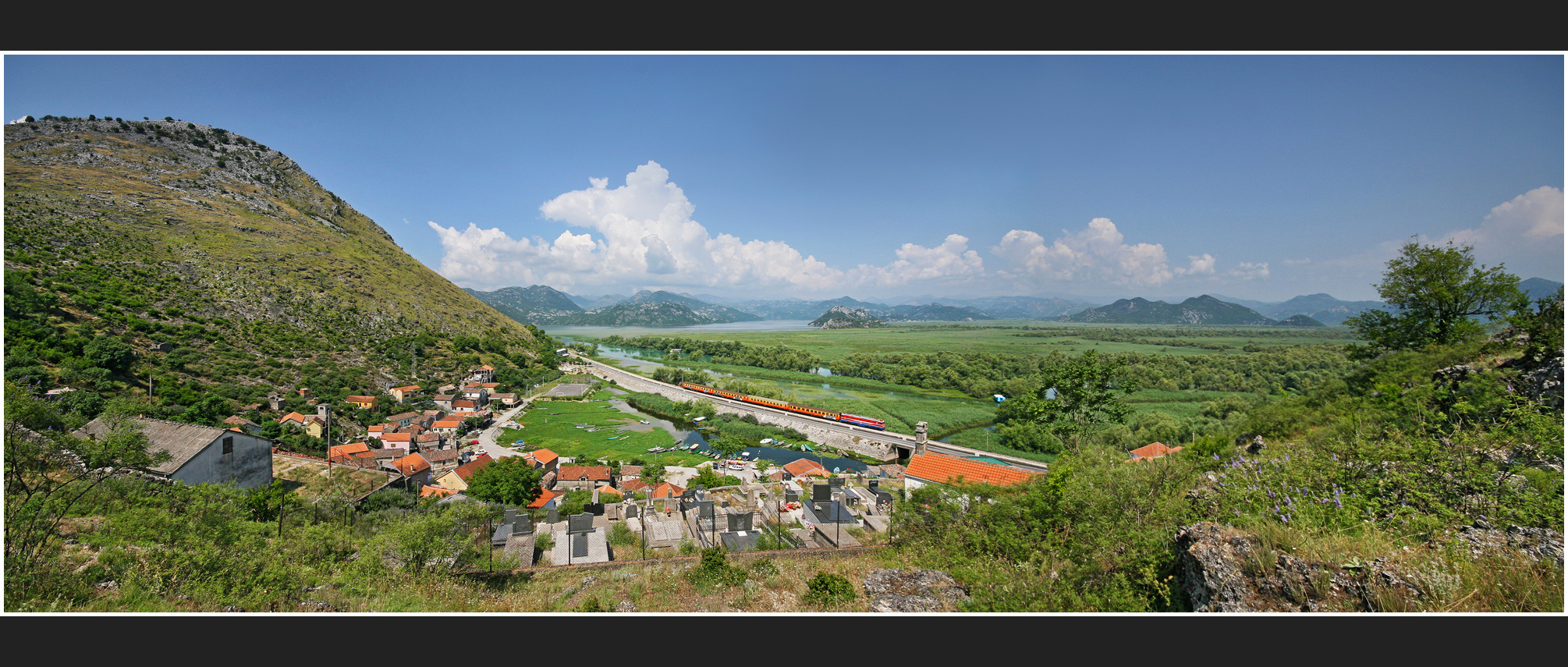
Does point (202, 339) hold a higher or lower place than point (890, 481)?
higher

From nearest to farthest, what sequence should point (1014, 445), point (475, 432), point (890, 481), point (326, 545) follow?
point (326, 545), point (890, 481), point (1014, 445), point (475, 432)

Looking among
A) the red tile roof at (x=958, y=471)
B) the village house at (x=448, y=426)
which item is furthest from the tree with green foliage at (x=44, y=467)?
the red tile roof at (x=958, y=471)

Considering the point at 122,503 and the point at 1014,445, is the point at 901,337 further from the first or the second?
the point at 122,503

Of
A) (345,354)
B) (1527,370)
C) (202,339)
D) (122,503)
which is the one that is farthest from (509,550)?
(345,354)

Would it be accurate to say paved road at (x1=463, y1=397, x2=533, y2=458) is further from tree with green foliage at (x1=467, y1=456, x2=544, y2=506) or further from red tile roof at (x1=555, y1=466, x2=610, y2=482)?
tree with green foliage at (x1=467, y1=456, x2=544, y2=506)

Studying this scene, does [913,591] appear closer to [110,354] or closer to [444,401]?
[110,354]

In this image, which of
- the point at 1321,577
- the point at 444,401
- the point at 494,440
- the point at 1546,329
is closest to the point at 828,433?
the point at 494,440
